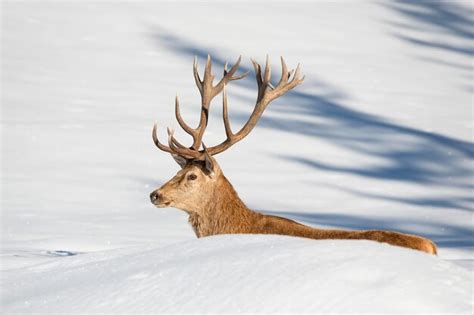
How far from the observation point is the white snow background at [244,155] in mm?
5441

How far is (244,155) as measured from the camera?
22.4 m

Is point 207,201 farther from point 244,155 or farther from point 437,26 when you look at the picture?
point 437,26

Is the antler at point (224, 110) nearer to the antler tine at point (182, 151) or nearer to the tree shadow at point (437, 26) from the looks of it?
the antler tine at point (182, 151)

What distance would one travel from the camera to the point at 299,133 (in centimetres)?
2442

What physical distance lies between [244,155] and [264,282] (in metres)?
17.1

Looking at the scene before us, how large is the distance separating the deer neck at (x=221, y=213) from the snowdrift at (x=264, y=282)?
111 inches

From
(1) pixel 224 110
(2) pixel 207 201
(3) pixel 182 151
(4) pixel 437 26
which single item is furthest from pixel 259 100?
(4) pixel 437 26

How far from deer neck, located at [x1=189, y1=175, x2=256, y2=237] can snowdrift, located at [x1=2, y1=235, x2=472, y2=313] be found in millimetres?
2809

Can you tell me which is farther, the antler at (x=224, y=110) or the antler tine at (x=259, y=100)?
Answer: the antler tine at (x=259, y=100)

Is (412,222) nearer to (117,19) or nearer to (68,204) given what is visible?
(68,204)

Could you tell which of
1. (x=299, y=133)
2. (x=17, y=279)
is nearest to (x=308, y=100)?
(x=299, y=133)

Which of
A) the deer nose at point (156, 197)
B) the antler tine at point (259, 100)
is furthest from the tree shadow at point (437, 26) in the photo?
the deer nose at point (156, 197)

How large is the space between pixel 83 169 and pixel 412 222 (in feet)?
19.1

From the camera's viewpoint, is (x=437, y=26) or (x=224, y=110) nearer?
(x=224, y=110)
